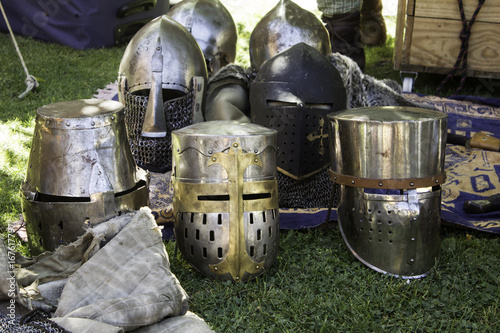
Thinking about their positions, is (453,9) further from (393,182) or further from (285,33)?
(393,182)

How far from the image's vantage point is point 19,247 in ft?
9.71

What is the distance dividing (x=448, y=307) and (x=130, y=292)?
1393mm

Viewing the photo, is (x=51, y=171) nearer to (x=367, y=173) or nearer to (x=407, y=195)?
(x=367, y=173)

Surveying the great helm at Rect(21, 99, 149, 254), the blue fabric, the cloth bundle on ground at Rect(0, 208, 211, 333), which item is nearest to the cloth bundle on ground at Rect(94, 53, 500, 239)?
the blue fabric

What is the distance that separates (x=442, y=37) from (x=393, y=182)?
3.34 meters

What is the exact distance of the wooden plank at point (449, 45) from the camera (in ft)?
17.5

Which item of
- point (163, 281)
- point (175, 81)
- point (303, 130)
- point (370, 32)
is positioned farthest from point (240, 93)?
point (370, 32)

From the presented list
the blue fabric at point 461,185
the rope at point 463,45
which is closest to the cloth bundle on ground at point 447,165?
the blue fabric at point 461,185

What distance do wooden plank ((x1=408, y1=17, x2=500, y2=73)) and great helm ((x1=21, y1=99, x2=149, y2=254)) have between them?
12.7 feet

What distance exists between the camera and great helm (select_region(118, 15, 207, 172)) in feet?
11.6

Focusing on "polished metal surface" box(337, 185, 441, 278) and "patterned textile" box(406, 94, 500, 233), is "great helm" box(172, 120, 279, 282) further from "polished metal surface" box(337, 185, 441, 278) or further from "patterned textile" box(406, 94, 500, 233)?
"patterned textile" box(406, 94, 500, 233)

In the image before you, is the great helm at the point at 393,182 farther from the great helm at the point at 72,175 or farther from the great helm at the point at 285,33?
the great helm at the point at 285,33

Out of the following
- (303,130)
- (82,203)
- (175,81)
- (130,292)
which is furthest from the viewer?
(175,81)

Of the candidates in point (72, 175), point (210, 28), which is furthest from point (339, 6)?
point (72, 175)
